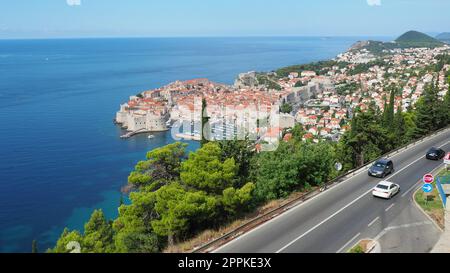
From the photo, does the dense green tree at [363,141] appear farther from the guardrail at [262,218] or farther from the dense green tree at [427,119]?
the dense green tree at [427,119]

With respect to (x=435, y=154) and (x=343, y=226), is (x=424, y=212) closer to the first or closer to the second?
(x=343, y=226)

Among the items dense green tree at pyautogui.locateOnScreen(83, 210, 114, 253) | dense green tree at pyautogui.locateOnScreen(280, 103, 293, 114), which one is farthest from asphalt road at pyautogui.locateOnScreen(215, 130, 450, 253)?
dense green tree at pyautogui.locateOnScreen(280, 103, 293, 114)

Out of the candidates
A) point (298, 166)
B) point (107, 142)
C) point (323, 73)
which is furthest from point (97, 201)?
point (323, 73)

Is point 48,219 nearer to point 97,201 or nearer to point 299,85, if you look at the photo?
point 97,201

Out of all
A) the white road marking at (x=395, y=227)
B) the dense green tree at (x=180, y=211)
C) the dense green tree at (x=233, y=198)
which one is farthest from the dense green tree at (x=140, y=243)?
the white road marking at (x=395, y=227)

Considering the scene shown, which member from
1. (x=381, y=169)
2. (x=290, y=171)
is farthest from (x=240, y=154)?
(x=381, y=169)

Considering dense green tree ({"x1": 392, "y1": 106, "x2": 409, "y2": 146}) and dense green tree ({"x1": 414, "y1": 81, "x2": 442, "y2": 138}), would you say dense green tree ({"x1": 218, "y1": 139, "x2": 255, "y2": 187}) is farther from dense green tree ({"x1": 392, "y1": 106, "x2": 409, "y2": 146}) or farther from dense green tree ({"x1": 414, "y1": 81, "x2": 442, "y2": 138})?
dense green tree ({"x1": 414, "y1": 81, "x2": 442, "y2": 138})
